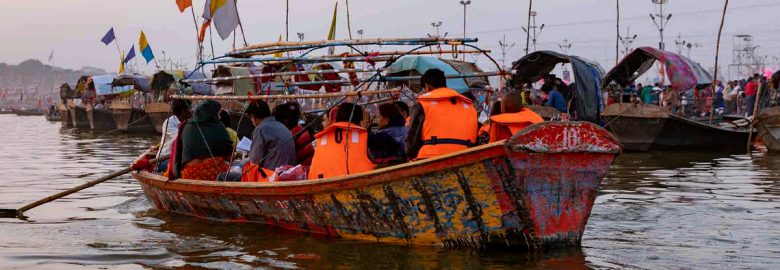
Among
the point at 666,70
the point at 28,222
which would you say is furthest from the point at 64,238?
the point at 666,70

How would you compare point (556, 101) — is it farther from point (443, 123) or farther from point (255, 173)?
point (443, 123)

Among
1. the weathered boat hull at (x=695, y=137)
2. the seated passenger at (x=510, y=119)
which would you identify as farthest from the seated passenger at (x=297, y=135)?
the weathered boat hull at (x=695, y=137)

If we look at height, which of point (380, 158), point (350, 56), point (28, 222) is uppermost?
point (350, 56)

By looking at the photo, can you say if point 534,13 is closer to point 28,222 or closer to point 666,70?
point 666,70

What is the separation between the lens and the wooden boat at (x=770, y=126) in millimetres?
16594

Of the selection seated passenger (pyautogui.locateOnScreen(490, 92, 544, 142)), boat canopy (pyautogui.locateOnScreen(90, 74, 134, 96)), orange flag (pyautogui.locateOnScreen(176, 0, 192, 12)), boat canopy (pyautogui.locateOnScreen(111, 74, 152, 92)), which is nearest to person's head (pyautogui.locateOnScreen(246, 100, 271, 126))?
seated passenger (pyautogui.locateOnScreen(490, 92, 544, 142))

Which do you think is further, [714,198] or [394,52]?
[714,198]

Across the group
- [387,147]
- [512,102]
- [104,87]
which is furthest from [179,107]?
[104,87]

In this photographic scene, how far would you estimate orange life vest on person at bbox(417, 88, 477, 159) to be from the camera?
7.14m

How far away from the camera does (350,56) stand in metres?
9.59

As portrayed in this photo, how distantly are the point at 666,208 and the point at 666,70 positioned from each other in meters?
8.16

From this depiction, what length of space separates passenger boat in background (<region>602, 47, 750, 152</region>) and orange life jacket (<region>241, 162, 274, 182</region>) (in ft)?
32.4

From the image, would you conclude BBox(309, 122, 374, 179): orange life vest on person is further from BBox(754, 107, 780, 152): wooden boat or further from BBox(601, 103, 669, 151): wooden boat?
BBox(754, 107, 780, 152): wooden boat

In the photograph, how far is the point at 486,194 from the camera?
6.62 meters
